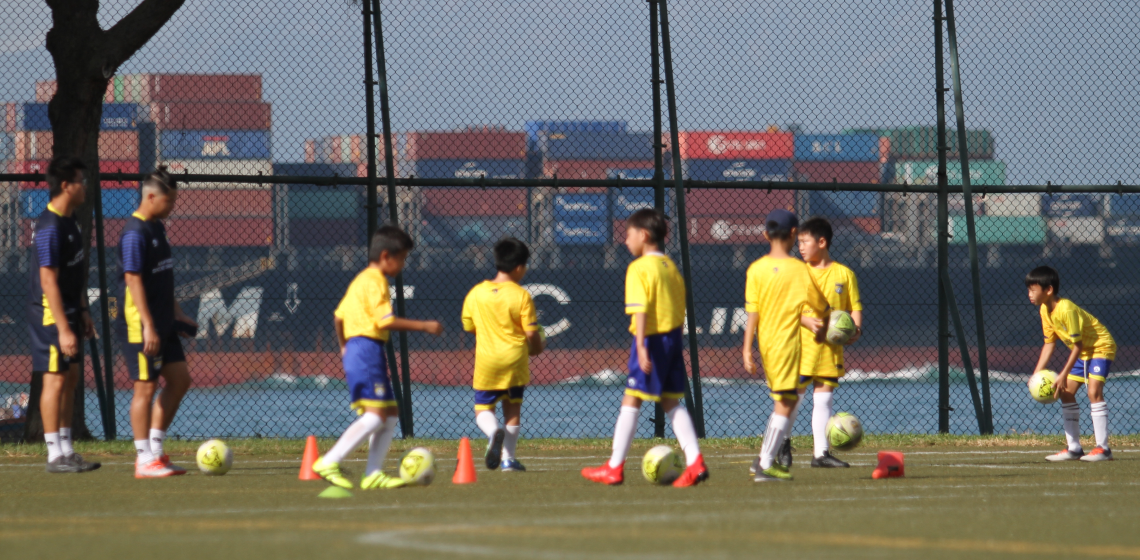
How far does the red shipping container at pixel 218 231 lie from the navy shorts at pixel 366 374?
24.8 metres

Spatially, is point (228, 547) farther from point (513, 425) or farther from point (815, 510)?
point (513, 425)

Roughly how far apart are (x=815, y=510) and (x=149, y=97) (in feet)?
49.1

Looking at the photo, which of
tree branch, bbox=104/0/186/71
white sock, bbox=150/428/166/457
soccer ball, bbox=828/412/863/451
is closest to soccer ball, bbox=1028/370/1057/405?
soccer ball, bbox=828/412/863/451

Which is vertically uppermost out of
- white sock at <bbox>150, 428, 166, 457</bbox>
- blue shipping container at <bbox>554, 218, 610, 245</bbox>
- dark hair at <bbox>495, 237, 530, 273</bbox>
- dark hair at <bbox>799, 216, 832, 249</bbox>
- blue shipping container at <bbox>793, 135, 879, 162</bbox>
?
blue shipping container at <bbox>793, 135, 879, 162</bbox>

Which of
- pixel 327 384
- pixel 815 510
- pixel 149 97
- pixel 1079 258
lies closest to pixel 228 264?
A: pixel 327 384

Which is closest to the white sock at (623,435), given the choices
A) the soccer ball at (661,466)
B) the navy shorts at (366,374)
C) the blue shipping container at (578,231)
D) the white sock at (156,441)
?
the soccer ball at (661,466)

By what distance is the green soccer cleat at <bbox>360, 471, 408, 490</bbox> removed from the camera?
5559 millimetres

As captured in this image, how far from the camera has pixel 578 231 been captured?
34844 mm

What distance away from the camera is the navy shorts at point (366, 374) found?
543 centimetres

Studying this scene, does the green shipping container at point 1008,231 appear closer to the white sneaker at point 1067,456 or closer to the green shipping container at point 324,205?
the green shipping container at point 324,205

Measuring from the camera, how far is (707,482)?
242 inches

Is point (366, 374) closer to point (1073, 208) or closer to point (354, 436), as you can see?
point (354, 436)

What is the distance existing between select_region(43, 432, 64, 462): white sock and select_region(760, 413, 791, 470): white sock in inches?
137

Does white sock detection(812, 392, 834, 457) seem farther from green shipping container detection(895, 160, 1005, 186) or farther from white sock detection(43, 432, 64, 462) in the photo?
green shipping container detection(895, 160, 1005, 186)
